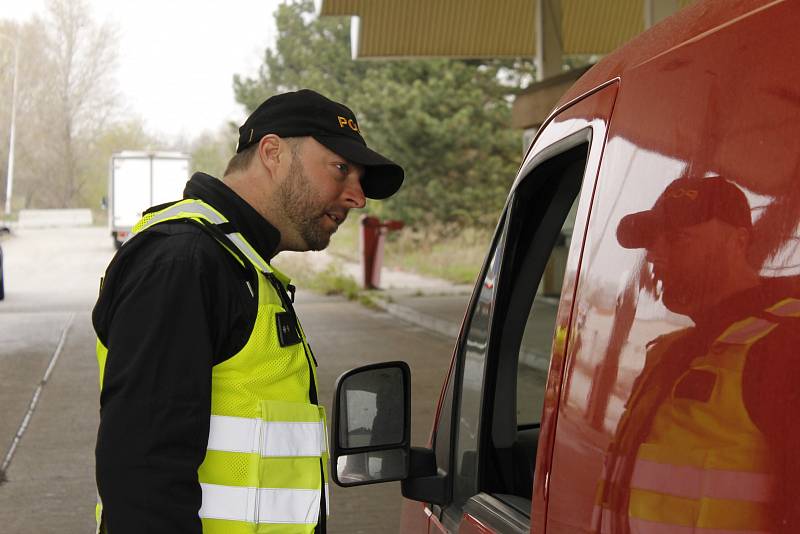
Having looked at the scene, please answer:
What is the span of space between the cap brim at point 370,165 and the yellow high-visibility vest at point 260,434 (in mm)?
271

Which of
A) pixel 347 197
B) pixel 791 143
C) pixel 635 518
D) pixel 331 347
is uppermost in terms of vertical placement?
pixel 791 143

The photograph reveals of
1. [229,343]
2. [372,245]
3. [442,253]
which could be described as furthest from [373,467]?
[442,253]

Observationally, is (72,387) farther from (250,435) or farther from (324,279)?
(324,279)

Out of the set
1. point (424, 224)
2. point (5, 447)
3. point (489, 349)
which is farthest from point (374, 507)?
point (424, 224)

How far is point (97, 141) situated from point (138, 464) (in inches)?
2961


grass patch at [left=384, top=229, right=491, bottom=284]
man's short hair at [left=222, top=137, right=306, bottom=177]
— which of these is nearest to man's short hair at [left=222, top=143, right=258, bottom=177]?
man's short hair at [left=222, top=137, right=306, bottom=177]

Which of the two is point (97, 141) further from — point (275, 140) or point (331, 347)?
point (275, 140)

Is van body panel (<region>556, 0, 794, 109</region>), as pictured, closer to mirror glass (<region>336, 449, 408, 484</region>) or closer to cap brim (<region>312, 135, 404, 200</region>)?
cap brim (<region>312, 135, 404, 200</region>)

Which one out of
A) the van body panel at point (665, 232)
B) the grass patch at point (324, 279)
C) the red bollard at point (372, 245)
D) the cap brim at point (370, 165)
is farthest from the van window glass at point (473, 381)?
the red bollard at point (372, 245)

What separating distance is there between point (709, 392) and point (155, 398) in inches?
40.7

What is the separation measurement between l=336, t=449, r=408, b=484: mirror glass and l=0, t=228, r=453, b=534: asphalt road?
3991 mm

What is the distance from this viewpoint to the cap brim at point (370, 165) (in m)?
2.39

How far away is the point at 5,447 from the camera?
849 centimetres

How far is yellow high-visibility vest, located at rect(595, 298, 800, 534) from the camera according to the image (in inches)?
51.3
